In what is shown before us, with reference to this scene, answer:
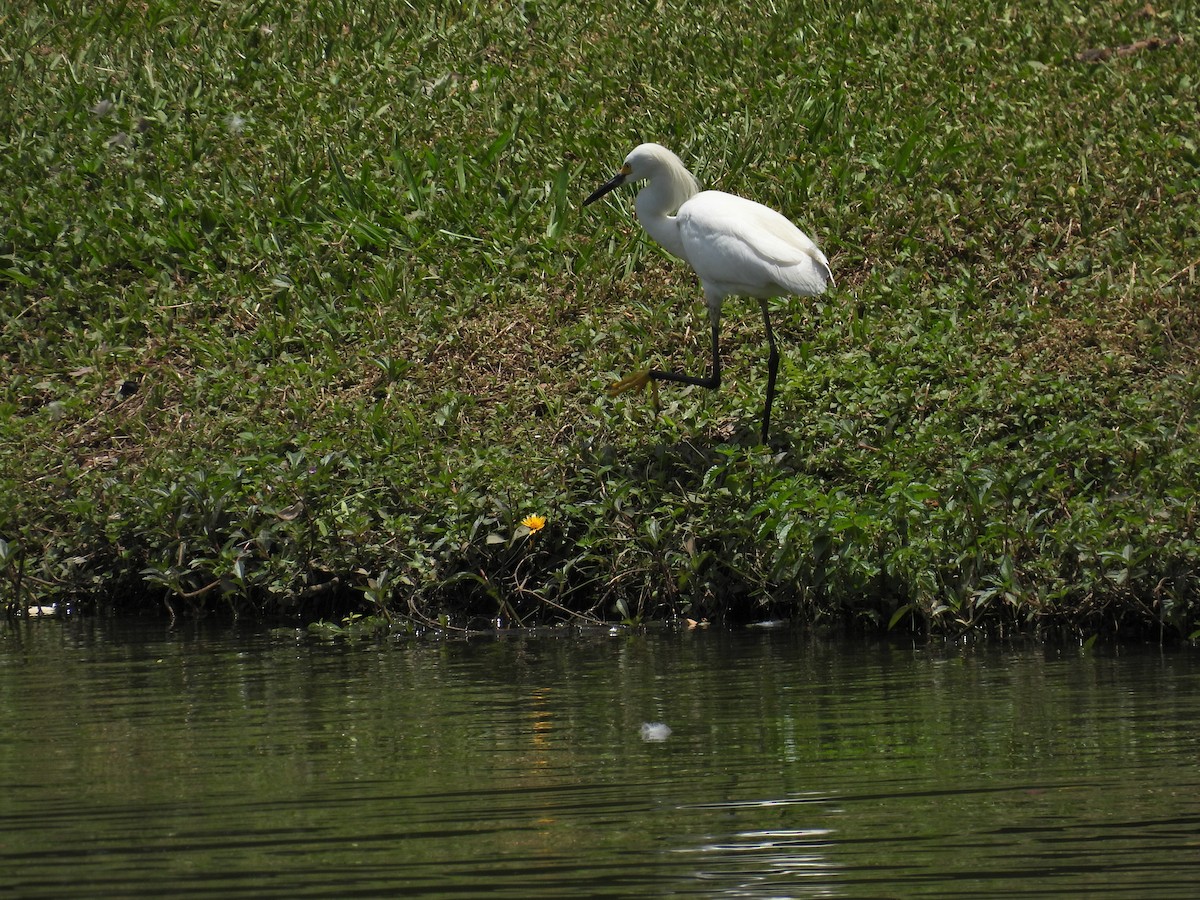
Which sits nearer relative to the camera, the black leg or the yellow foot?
the black leg

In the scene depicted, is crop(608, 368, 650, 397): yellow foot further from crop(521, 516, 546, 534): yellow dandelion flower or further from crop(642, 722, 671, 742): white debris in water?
crop(642, 722, 671, 742): white debris in water

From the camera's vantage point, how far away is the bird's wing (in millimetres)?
8227

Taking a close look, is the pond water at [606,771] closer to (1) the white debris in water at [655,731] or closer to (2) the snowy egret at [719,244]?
(1) the white debris in water at [655,731]

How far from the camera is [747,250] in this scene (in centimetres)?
827

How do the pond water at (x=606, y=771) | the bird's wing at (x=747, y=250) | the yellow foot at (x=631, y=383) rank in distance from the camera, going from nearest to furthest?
the pond water at (x=606, y=771) < the bird's wing at (x=747, y=250) < the yellow foot at (x=631, y=383)

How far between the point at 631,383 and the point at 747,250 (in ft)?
2.92

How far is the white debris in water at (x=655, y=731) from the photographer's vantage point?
5242 millimetres

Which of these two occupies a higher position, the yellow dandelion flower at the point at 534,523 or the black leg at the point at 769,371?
the black leg at the point at 769,371

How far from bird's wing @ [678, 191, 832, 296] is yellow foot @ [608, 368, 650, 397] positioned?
537 mm

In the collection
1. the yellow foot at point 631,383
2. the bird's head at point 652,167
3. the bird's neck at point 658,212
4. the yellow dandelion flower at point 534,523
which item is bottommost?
the yellow dandelion flower at point 534,523

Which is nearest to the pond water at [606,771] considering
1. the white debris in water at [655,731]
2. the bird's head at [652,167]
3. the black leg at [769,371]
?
the white debris in water at [655,731]

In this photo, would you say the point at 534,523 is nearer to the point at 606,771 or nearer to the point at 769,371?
the point at 769,371

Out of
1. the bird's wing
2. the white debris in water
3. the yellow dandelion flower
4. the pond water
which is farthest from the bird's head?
Answer: the white debris in water

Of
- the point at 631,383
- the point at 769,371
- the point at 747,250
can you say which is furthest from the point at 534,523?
the point at 747,250
